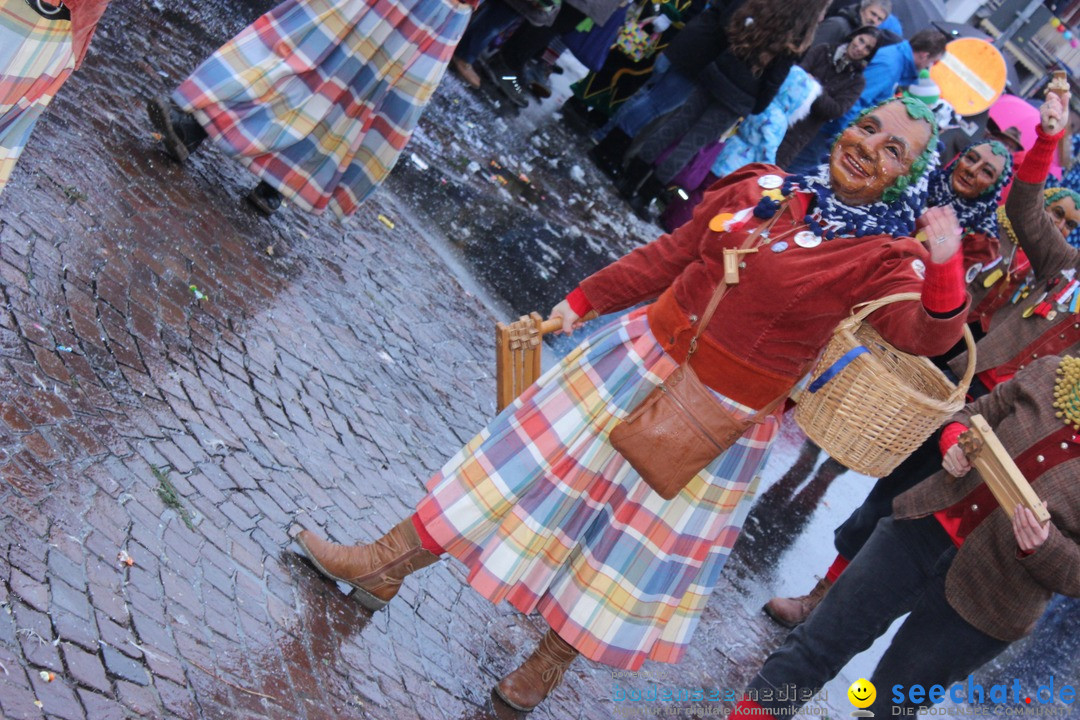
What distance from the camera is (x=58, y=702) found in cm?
275

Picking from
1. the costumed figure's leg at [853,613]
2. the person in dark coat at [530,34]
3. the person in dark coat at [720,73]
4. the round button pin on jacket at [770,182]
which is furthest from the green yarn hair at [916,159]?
the person in dark coat at [530,34]

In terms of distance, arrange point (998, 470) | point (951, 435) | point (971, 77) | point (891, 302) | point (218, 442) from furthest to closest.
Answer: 1. point (971, 77)
2. point (218, 442)
3. point (951, 435)
4. point (998, 470)
5. point (891, 302)

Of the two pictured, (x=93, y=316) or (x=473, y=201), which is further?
(x=473, y=201)

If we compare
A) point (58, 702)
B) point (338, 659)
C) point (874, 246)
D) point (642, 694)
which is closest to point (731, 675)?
point (642, 694)

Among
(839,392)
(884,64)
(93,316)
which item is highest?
(884,64)

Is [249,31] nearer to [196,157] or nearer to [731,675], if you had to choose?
[196,157]

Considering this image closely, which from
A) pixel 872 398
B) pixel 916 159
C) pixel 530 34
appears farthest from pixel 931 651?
pixel 530 34

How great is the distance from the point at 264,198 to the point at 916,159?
3498mm

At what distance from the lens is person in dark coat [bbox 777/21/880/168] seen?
320 inches

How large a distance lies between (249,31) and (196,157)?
0.93 meters

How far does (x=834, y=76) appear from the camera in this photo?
832cm

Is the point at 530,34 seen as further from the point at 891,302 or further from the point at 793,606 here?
the point at 891,302

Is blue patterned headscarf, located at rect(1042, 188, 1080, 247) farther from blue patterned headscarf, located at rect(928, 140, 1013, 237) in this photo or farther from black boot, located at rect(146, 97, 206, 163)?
black boot, located at rect(146, 97, 206, 163)

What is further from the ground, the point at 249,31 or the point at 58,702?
the point at 249,31
